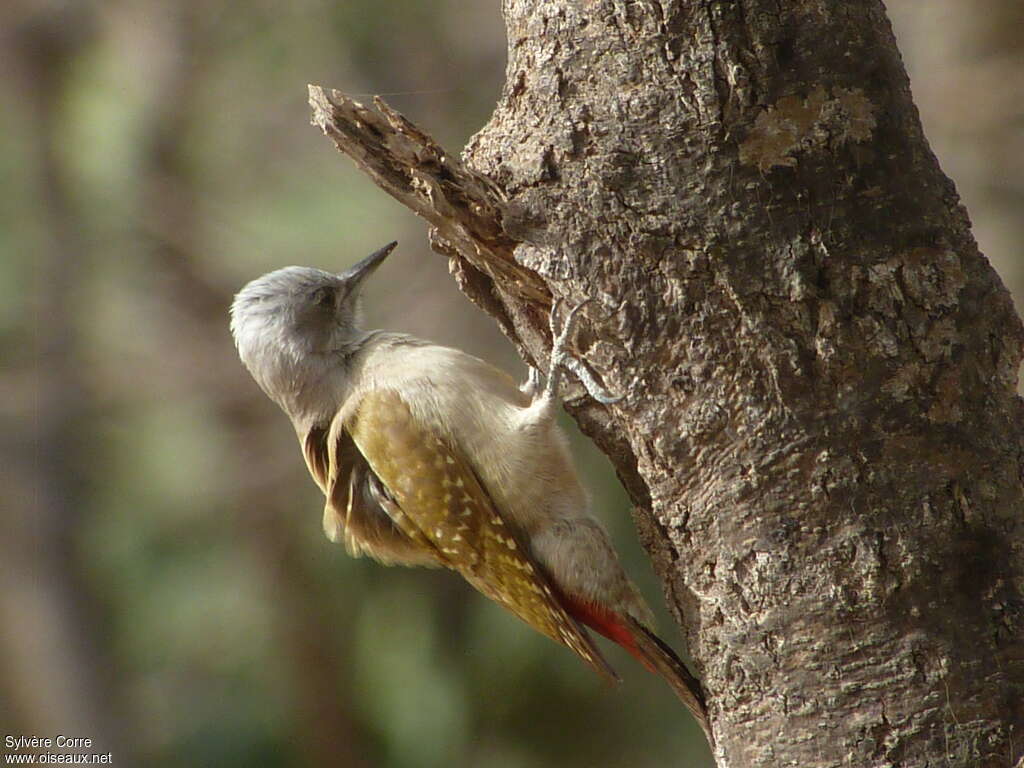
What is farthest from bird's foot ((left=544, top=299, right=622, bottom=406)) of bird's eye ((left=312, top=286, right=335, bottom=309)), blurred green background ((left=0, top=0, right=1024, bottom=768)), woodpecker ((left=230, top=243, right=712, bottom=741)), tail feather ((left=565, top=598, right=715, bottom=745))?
blurred green background ((left=0, top=0, right=1024, bottom=768))

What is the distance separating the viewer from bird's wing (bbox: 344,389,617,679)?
276 centimetres

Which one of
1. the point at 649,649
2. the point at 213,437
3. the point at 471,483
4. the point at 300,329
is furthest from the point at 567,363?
the point at 213,437

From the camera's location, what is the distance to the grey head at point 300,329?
3102mm

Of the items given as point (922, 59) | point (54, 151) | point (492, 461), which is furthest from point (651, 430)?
point (54, 151)

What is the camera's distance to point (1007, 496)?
2.04 meters

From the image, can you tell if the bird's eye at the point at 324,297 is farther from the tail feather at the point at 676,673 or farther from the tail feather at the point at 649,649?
the tail feather at the point at 676,673

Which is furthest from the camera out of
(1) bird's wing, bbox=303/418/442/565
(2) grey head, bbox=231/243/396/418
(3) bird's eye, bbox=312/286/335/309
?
(3) bird's eye, bbox=312/286/335/309

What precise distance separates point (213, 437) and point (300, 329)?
4691 mm

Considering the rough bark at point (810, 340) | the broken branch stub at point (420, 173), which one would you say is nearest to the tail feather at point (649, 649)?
the rough bark at point (810, 340)

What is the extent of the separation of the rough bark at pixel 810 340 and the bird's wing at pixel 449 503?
0.69 metres

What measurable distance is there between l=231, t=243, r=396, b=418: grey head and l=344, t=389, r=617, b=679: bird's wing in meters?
0.30

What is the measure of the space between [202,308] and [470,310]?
196 centimetres

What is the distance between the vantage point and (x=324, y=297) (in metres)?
3.26

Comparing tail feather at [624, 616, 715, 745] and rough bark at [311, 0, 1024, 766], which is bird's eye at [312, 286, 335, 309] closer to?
rough bark at [311, 0, 1024, 766]
